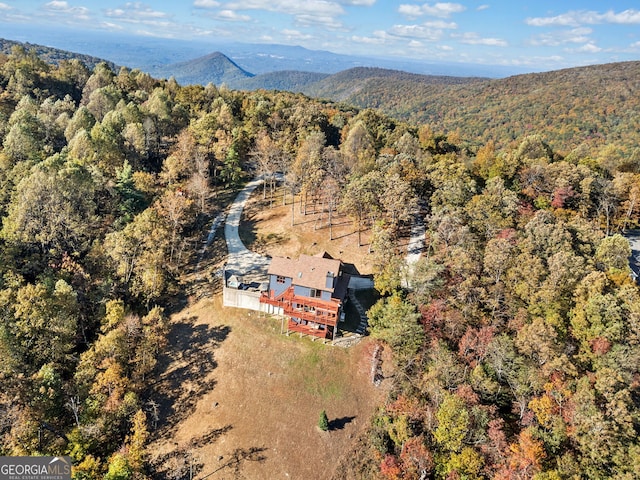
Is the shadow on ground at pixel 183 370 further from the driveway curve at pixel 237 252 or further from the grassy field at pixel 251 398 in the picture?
the driveway curve at pixel 237 252

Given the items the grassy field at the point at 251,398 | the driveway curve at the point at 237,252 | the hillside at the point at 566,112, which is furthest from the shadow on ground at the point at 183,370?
the hillside at the point at 566,112

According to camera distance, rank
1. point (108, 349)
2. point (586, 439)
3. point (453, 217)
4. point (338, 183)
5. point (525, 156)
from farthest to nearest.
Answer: point (525, 156) → point (338, 183) → point (453, 217) → point (108, 349) → point (586, 439)

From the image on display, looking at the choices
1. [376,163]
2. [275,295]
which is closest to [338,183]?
[376,163]

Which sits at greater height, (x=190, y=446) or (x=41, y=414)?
(x=41, y=414)

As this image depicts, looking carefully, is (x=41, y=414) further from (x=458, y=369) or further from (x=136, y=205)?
(x=458, y=369)

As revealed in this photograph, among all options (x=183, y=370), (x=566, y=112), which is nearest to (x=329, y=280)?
(x=183, y=370)
